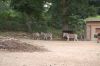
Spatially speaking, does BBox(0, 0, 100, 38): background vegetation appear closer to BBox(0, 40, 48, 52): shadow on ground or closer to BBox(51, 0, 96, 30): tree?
BBox(51, 0, 96, 30): tree

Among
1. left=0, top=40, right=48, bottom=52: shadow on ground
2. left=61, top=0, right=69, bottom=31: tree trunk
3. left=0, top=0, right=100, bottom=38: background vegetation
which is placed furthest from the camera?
left=0, top=0, right=100, bottom=38: background vegetation

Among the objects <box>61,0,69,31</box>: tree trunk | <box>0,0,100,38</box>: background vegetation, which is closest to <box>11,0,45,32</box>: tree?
<box>0,0,100,38</box>: background vegetation

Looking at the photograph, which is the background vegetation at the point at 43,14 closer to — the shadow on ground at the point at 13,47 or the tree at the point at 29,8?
the tree at the point at 29,8

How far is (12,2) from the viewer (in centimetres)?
4078

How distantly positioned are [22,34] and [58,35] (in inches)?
227

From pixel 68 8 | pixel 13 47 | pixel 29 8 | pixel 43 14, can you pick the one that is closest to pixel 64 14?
pixel 68 8

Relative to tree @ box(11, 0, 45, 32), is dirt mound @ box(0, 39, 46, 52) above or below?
below

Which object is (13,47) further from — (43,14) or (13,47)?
(43,14)

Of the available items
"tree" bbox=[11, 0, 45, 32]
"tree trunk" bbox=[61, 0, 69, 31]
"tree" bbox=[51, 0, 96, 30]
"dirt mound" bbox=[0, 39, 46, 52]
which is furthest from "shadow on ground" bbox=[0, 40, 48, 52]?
"tree trunk" bbox=[61, 0, 69, 31]

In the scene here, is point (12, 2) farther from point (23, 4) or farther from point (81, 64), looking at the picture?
point (81, 64)

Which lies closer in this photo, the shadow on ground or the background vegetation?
the shadow on ground

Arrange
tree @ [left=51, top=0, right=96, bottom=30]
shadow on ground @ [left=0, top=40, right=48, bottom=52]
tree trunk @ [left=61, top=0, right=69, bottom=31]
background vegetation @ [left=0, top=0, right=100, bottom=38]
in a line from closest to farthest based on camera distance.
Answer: shadow on ground @ [left=0, top=40, right=48, bottom=52] < tree @ [left=51, top=0, right=96, bottom=30] < tree trunk @ [left=61, top=0, right=69, bottom=31] < background vegetation @ [left=0, top=0, right=100, bottom=38]

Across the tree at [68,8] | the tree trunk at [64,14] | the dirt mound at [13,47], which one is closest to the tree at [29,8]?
the tree at [68,8]

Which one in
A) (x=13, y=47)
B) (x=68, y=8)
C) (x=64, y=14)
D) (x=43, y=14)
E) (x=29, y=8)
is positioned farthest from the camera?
(x=43, y=14)
